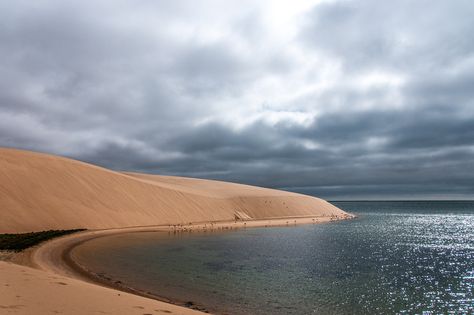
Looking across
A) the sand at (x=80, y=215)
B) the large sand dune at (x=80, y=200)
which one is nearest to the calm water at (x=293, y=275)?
the sand at (x=80, y=215)

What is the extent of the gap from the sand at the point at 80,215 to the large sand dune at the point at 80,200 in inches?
4.5

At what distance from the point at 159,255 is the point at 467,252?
105ft

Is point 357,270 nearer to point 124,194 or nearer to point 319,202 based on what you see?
point 124,194

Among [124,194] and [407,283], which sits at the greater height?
[124,194]

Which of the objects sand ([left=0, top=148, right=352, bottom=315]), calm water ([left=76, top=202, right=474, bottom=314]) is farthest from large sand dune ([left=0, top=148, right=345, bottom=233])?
calm water ([left=76, top=202, right=474, bottom=314])

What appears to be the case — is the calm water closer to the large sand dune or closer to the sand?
the sand

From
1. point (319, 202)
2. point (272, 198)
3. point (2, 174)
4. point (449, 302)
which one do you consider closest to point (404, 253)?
point (449, 302)

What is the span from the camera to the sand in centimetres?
1180

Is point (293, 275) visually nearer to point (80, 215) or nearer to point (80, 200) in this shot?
point (80, 215)

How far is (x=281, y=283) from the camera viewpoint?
21125mm

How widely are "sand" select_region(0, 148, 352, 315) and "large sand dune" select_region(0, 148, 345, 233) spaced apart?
115 mm

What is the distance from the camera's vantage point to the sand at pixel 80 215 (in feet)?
38.7

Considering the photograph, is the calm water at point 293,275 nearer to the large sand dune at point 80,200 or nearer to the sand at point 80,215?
the sand at point 80,215

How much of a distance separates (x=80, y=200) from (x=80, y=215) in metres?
4.72
